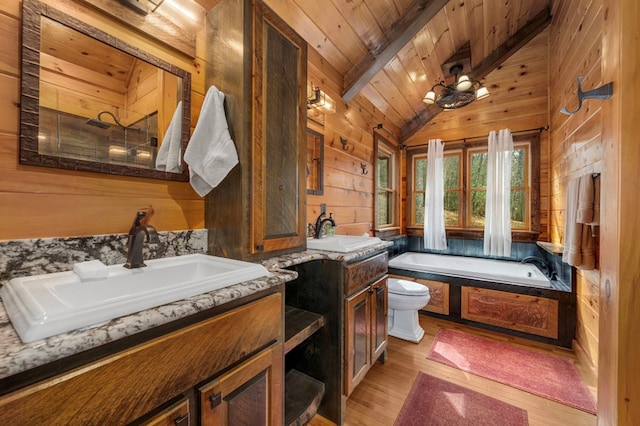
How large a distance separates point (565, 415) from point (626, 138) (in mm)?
1788

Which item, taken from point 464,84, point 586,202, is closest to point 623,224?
point 586,202

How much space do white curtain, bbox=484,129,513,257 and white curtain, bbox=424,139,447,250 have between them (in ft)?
1.75

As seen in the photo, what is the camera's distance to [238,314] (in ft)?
Result: 2.82

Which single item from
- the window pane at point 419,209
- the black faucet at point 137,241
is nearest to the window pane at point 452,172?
the window pane at point 419,209

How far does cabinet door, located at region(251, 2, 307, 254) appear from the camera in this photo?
129 cm

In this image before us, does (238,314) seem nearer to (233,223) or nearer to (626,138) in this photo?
(233,223)

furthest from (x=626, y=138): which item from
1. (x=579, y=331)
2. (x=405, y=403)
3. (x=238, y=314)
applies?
(x=579, y=331)

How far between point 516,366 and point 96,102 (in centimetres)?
307

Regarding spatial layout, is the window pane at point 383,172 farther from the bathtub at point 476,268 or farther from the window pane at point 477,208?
the window pane at point 477,208

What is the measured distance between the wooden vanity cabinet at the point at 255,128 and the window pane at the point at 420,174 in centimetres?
295

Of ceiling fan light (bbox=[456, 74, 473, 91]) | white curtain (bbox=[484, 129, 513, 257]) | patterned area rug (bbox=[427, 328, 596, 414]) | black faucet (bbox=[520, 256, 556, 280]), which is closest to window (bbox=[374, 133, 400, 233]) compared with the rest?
ceiling fan light (bbox=[456, 74, 473, 91])

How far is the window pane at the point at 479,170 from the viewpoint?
3586 mm

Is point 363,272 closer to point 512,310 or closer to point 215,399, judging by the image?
point 215,399

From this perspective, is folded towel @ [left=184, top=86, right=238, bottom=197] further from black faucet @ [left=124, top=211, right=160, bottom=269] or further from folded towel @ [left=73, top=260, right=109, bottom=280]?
folded towel @ [left=73, top=260, right=109, bottom=280]
